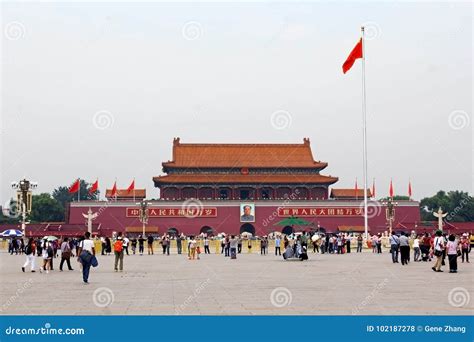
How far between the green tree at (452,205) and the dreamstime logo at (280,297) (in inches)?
2308

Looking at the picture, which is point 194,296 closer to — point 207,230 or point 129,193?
point 207,230

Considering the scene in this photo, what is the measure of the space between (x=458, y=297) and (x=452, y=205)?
68.3 meters

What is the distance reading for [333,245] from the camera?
31453mm

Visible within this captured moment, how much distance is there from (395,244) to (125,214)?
34980 mm

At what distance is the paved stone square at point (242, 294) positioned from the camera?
9000mm

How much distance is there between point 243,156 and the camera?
2286 inches

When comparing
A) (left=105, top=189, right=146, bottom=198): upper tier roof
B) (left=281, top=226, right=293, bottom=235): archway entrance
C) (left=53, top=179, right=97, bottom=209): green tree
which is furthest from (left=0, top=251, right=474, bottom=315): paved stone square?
(left=53, top=179, right=97, bottom=209): green tree

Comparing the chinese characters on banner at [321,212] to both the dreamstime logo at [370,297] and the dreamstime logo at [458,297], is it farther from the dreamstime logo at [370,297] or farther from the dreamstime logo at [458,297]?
the dreamstime logo at [458,297]

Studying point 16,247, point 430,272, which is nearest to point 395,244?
point 430,272

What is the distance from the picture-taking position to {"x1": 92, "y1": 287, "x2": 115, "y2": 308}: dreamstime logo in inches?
384

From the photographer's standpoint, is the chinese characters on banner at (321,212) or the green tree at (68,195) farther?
the green tree at (68,195)

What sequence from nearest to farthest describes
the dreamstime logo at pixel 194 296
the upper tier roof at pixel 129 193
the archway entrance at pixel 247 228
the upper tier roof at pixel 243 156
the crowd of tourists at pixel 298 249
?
the dreamstime logo at pixel 194 296 → the crowd of tourists at pixel 298 249 → the archway entrance at pixel 247 228 → the upper tier roof at pixel 243 156 → the upper tier roof at pixel 129 193

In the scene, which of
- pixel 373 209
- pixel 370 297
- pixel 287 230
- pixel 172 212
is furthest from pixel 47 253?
pixel 373 209

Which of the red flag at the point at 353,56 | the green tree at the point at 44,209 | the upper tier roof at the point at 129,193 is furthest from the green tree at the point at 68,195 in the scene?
the red flag at the point at 353,56
